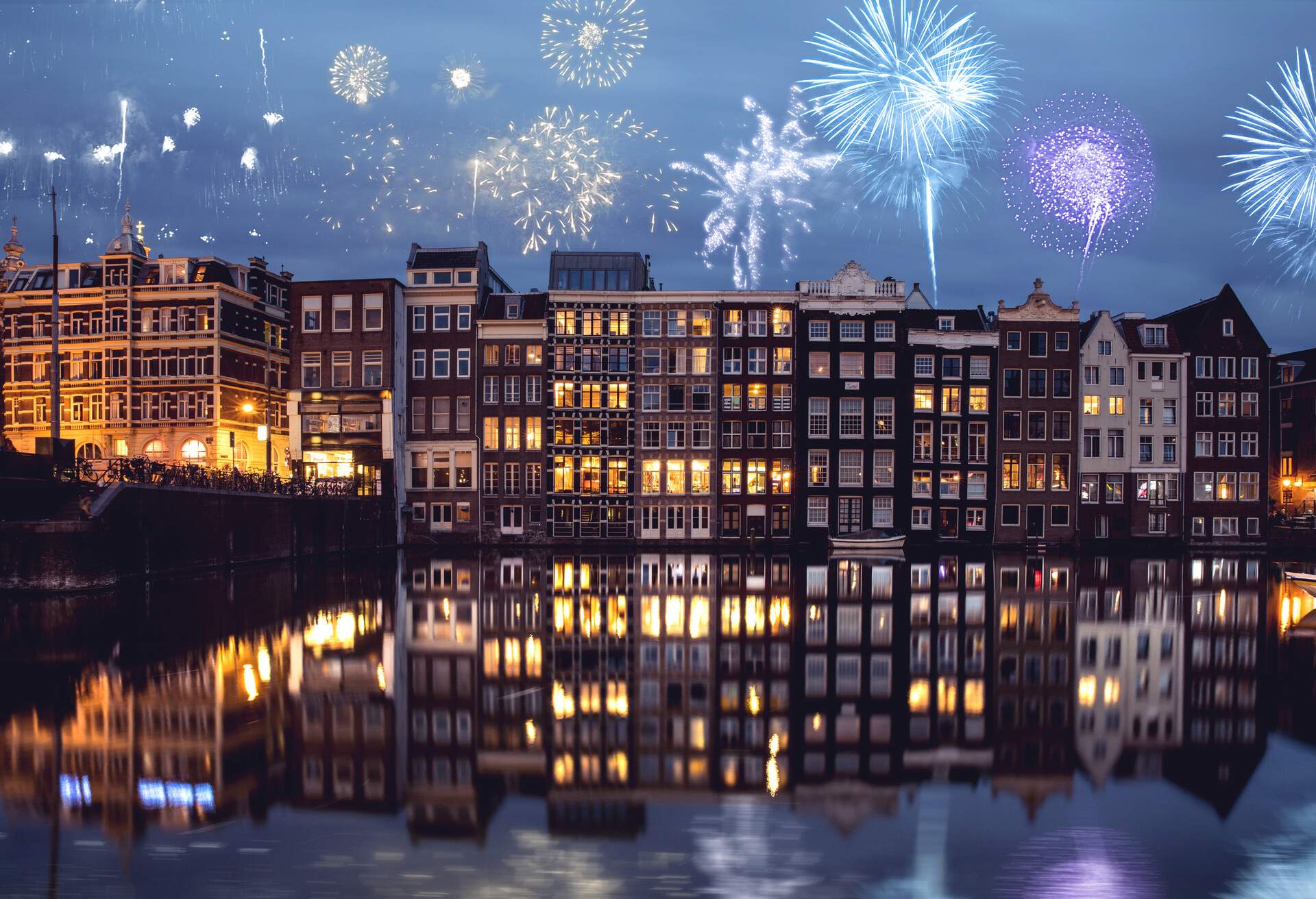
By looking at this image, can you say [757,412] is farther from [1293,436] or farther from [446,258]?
[1293,436]

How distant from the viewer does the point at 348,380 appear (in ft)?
250

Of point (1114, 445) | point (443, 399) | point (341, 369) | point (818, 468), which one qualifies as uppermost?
point (341, 369)

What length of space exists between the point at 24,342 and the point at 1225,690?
87.6 metres

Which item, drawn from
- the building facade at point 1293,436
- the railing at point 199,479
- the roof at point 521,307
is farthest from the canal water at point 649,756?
the building facade at point 1293,436

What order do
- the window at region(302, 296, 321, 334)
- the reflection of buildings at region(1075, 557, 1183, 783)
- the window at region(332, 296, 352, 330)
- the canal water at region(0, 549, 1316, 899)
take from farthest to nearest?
the window at region(302, 296, 321, 334) → the window at region(332, 296, 352, 330) → the reflection of buildings at region(1075, 557, 1183, 783) → the canal water at region(0, 549, 1316, 899)

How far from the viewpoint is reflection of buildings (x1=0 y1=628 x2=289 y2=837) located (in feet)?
42.0

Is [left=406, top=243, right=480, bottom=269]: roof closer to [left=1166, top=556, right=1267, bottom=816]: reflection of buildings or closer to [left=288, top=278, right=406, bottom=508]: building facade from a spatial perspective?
[left=288, top=278, right=406, bottom=508]: building facade

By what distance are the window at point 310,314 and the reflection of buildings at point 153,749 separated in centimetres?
5914

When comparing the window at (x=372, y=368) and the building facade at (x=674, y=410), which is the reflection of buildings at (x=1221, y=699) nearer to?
the building facade at (x=674, y=410)

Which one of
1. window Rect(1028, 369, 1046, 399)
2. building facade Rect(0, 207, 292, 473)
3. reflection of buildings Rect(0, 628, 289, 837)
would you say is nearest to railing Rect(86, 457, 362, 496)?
building facade Rect(0, 207, 292, 473)

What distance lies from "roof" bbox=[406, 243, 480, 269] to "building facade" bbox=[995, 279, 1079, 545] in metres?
45.8

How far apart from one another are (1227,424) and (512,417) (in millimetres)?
63521

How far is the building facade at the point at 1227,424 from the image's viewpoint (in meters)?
82.6

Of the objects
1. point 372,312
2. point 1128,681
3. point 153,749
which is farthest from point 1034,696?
point 372,312
